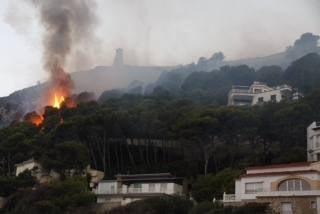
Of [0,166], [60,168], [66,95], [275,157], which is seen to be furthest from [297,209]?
[66,95]

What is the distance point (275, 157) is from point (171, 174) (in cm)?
1134

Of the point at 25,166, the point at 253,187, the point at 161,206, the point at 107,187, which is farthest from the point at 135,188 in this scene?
the point at 25,166

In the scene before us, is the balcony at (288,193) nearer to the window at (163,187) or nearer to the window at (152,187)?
the window at (163,187)

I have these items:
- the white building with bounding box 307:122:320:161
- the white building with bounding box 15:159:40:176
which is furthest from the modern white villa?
the white building with bounding box 15:159:40:176

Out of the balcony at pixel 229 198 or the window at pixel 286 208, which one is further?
the balcony at pixel 229 198

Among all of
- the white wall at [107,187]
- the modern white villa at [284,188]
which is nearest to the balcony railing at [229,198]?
the modern white villa at [284,188]

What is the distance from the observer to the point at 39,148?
60.4 metres

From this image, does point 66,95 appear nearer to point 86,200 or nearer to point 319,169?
point 86,200

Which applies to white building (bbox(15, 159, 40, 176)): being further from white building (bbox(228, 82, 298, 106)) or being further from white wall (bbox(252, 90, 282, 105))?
white wall (bbox(252, 90, 282, 105))

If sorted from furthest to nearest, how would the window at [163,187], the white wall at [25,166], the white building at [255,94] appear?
the white building at [255,94] < the white wall at [25,166] < the window at [163,187]

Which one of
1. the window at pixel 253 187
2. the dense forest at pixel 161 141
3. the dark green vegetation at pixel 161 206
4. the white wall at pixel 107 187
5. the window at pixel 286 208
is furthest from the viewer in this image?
the dense forest at pixel 161 141

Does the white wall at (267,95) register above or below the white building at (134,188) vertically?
above

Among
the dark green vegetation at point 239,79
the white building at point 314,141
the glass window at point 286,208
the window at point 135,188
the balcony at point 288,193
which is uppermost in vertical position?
the dark green vegetation at point 239,79

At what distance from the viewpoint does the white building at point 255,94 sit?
93.4 metres
